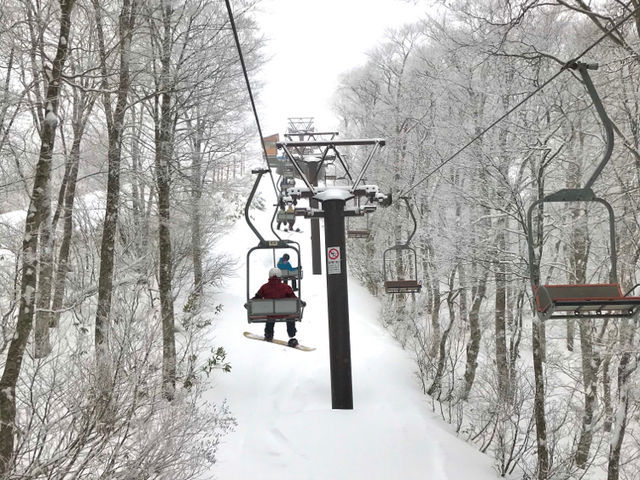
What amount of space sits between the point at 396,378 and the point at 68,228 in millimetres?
8726

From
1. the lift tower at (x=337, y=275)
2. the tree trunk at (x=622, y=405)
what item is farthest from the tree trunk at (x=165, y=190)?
the tree trunk at (x=622, y=405)

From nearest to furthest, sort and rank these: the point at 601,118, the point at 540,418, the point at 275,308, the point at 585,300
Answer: the point at 601,118 → the point at 585,300 → the point at 275,308 → the point at 540,418

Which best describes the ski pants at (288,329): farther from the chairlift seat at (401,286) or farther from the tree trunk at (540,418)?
the tree trunk at (540,418)

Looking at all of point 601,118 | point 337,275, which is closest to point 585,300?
point 601,118

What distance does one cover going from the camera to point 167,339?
28.1 feet

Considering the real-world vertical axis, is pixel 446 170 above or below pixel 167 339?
above

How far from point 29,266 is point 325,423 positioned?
465 centimetres

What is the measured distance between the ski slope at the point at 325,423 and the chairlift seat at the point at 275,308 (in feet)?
5.64

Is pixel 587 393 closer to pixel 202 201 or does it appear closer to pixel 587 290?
pixel 587 290

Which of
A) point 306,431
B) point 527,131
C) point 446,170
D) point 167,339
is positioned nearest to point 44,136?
point 167,339

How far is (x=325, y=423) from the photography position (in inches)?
290

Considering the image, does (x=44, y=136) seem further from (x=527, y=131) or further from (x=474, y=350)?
(x=474, y=350)

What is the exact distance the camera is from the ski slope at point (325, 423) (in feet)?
21.0

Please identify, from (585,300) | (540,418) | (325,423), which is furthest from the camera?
(540,418)
